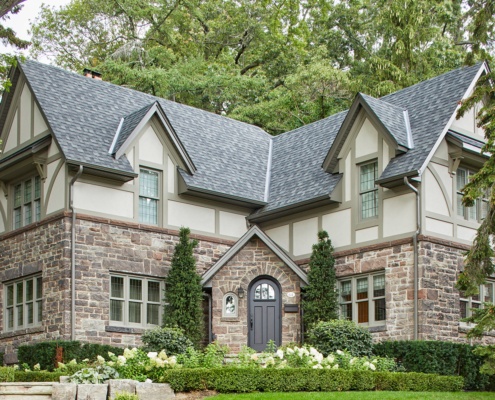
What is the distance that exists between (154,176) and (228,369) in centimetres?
884

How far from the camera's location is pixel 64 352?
68.9ft

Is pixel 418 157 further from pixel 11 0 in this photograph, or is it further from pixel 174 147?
pixel 11 0

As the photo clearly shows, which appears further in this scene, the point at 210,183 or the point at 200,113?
the point at 200,113

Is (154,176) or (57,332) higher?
(154,176)

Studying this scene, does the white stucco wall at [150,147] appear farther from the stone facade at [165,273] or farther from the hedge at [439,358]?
the hedge at [439,358]

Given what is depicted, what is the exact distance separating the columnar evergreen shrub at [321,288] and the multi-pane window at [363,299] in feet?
1.32

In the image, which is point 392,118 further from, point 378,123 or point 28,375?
point 28,375

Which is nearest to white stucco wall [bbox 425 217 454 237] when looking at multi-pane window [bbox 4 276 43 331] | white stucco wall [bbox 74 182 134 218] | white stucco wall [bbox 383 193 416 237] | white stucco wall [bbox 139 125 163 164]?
white stucco wall [bbox 383 193 416 237]

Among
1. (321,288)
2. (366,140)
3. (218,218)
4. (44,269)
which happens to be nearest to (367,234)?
(321,288)

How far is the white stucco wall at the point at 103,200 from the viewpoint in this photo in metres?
22.7

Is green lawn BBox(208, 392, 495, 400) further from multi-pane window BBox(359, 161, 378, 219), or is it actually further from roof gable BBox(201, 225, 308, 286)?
roof gable BBox(201, 225, 308, 286)

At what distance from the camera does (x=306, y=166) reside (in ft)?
87.8

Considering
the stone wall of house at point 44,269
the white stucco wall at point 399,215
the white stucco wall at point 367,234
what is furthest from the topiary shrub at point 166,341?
the white stucco wall at point 399,215

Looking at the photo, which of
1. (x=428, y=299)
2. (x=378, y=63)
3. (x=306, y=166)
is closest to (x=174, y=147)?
(x=306, y=166)
